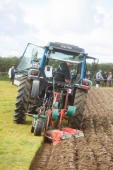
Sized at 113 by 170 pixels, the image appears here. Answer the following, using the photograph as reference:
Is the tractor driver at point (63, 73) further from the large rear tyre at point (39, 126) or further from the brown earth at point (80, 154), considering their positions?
the large rear tyre at point (39, 126)

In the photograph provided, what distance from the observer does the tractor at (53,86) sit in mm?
11088

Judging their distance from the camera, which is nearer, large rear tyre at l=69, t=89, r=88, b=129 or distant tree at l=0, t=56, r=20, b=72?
large rear tyre at l=69, t=89, r=88, b=129

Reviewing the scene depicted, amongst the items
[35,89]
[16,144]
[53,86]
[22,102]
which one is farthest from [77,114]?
[16,144]

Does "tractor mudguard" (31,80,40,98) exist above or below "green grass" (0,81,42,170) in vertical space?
above

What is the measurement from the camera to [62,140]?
9.20 metres

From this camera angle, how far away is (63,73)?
11391mm

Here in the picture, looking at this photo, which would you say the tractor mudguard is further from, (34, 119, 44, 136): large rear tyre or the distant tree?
the distant tree

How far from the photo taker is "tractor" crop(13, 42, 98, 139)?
11.1 metres

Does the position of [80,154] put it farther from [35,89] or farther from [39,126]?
[35,89]

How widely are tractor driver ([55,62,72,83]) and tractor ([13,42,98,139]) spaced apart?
16cm

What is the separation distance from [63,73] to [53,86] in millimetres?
553

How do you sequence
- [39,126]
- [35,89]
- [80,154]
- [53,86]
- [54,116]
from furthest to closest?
[35,89] → [53,86] → [54,116] → [39,126] → [80,154]

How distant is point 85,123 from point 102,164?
17.4 feet

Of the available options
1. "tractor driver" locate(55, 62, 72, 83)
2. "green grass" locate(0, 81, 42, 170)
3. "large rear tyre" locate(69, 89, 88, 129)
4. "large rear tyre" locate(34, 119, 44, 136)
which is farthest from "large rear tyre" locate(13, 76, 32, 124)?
"large rear tyre" locate(34, 119, 44, 136)
